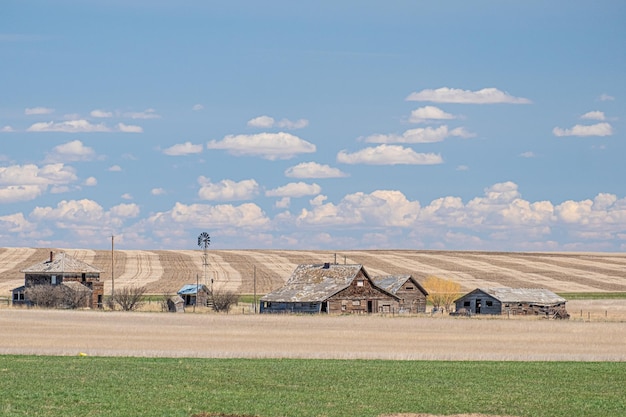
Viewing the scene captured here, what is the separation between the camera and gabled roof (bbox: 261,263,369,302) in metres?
99.4

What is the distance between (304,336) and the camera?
67.1 meters

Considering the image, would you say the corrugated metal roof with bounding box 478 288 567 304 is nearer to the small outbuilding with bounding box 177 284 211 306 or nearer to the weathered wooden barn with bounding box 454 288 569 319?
the weathered wooden barn with bounding box 454 288 569 319

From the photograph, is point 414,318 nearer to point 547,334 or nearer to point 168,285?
point 547,334

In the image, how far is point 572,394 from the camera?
3412 centimetres

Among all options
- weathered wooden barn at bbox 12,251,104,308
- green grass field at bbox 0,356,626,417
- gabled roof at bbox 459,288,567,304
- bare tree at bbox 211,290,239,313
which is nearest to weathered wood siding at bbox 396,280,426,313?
gabled roof at bbox 459,288,567,304

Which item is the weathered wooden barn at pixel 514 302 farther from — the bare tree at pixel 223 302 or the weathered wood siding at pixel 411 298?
the bare tree at pixel 223 302

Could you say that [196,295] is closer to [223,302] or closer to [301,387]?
[223,302]

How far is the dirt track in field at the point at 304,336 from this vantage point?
51.6 m

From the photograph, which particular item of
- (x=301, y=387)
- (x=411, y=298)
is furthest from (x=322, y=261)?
(x=301, y=387)

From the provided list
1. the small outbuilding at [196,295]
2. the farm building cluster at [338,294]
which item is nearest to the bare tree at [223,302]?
the farm building cluster at [338,294]

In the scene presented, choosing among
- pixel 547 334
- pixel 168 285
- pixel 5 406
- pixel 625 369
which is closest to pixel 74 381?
pixel 5 406

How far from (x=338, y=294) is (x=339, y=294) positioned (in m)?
0.16

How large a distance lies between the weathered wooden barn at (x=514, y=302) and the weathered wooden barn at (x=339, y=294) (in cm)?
627

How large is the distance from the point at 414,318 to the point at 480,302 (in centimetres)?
1450
